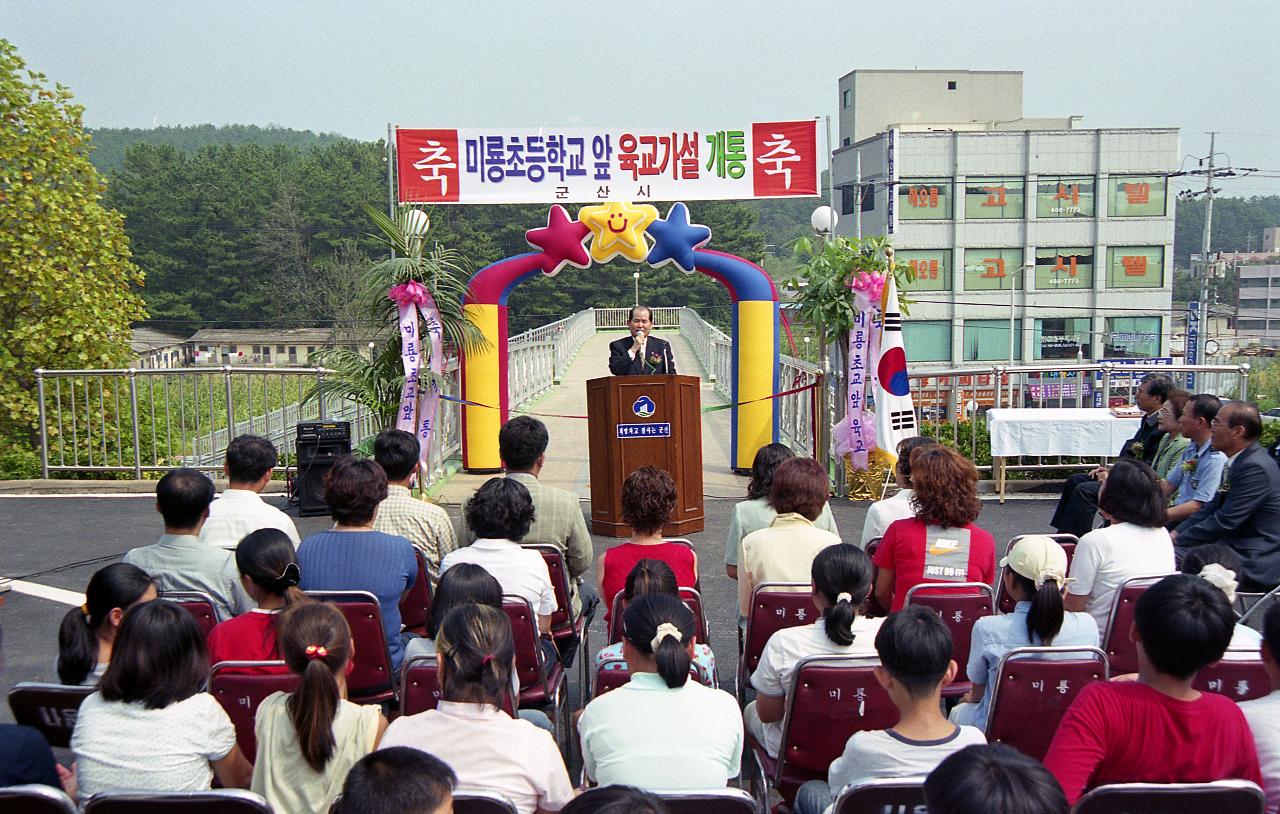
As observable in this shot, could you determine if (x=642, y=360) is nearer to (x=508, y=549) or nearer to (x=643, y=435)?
(x=643, y=435)

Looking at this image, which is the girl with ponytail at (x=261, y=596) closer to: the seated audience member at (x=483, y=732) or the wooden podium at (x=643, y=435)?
the seated audience member at (x=483, y=732)

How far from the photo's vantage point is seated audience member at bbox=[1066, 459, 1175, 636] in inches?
167

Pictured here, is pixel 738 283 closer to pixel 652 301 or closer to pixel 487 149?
pixel 487 149

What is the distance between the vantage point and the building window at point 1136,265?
56.3m

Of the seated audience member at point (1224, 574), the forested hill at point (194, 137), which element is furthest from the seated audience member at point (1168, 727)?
the forested hill at point (194, 137)

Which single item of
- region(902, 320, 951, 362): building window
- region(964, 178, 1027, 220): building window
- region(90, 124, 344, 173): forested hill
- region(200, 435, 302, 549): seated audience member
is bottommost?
region(902, 320, 951, 362): building window

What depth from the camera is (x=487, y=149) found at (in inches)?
397

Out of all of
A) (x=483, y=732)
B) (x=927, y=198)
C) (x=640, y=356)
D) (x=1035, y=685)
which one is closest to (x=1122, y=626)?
(x=1035, y=685)

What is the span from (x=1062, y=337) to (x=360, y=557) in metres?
59.6

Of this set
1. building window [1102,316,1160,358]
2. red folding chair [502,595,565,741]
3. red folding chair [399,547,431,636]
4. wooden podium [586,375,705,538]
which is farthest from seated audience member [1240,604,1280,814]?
building window [1102,316,1160,358]

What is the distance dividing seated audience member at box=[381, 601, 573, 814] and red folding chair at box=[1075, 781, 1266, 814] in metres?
1.28

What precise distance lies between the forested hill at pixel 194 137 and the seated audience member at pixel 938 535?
9527 cm

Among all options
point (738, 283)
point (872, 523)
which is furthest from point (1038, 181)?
point (872, 523)

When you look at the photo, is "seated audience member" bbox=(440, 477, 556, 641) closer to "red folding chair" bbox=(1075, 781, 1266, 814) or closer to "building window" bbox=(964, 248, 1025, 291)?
"red folding chair" bbox=(1075, 781, 1266, 814)
